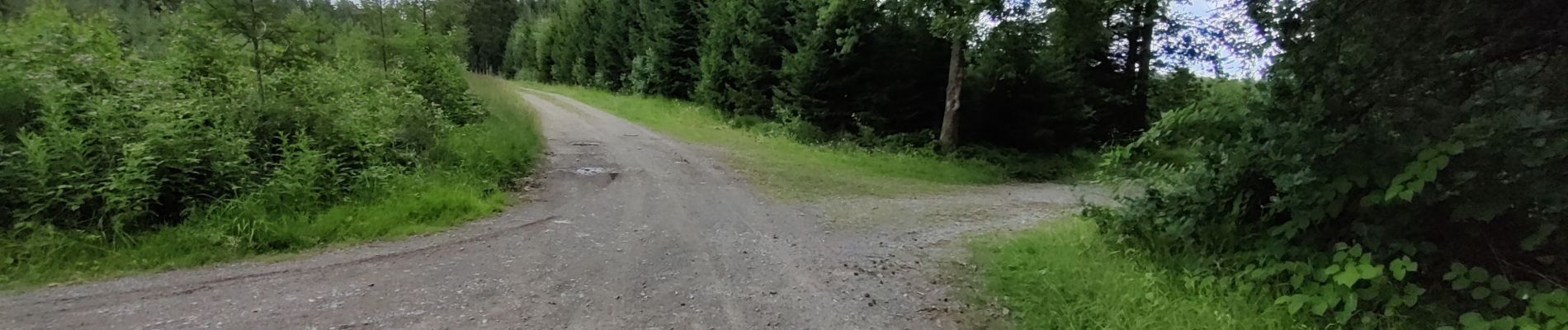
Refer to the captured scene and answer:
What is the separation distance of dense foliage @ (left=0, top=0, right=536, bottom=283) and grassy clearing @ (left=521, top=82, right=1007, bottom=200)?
12.4 ft

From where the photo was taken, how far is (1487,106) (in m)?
3.35

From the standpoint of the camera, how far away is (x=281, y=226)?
609 cm

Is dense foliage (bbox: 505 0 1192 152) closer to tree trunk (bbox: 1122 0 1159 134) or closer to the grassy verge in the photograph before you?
tree trunk (bbox: 1122 0 1159 134)

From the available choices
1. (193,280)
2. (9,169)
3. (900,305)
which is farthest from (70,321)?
(900,305)

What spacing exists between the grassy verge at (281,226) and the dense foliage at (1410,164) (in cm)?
657

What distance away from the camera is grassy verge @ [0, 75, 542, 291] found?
5105 millimetres

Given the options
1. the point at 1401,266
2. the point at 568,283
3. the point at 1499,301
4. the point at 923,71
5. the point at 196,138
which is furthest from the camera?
the point at 923,71

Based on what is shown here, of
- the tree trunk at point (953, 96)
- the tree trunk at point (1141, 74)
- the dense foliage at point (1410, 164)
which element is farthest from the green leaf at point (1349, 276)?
the tree trunk at point (1141, 74)

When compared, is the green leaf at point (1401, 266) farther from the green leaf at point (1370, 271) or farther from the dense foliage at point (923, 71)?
the dense foliage at point (923, 71)

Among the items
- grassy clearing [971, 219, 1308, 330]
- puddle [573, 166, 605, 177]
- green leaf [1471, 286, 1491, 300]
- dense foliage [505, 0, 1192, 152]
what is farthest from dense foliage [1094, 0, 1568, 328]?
dense foliage [505, 0, 1192, 152]

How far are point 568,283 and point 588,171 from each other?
5614 millimetres

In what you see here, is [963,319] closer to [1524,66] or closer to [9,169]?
[1524,66]

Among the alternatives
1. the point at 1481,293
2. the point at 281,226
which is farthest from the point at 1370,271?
the point at 281,226

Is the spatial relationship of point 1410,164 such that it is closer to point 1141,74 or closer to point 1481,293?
point 1481,293
